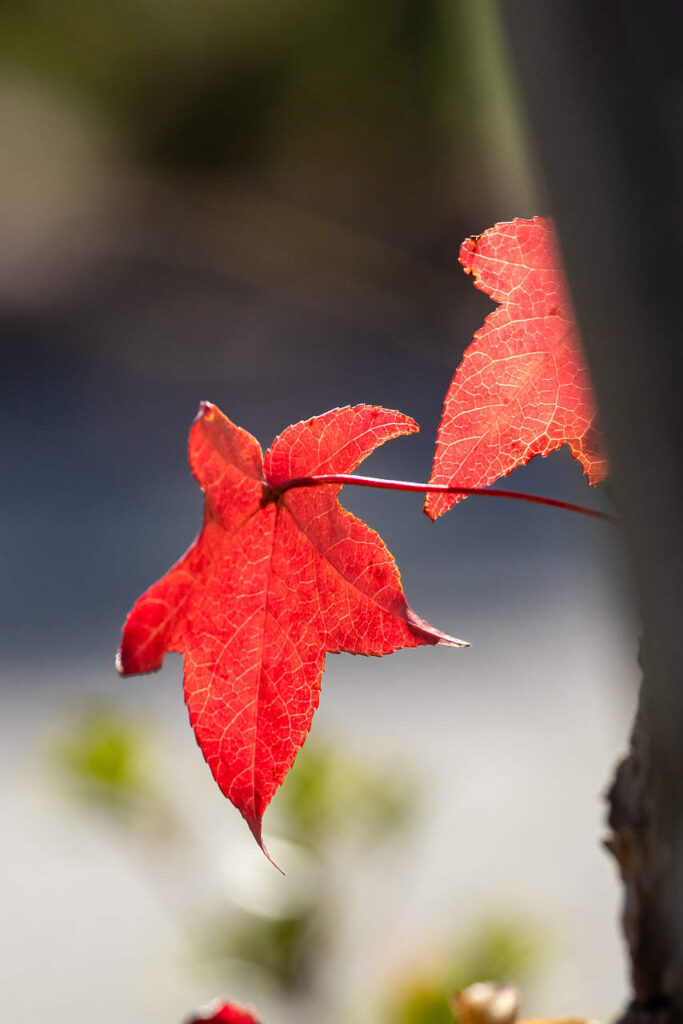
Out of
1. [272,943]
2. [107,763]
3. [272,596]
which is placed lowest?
[272,943]

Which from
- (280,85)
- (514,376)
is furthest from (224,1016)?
(280,85)

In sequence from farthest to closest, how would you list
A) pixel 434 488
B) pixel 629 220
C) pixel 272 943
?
pixel 272 943 < pixel 434 488 < pixel 629 220

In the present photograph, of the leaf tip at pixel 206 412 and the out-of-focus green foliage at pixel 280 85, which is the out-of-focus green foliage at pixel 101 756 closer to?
the leaf tip at pixel 206 412

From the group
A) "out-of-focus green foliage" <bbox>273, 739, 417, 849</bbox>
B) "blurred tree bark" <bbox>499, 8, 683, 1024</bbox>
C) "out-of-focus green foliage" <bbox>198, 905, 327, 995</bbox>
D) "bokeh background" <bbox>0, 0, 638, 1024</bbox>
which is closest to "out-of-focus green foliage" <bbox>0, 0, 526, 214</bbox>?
"bokeh background" <bbox>0, 0, 638, 1024</bbox>

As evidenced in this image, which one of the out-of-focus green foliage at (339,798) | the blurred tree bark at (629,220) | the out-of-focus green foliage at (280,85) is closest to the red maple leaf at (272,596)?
the blurred tree bark at (629,220)

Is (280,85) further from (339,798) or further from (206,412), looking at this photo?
(206,412)

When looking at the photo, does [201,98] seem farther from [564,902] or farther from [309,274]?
[564,902]

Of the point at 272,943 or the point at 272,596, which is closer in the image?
the point at 272,596

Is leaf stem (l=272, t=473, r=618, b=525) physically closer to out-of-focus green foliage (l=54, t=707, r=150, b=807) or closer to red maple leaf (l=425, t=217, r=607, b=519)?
red maple leaf (l=425, t=217, r=607, b=519)
